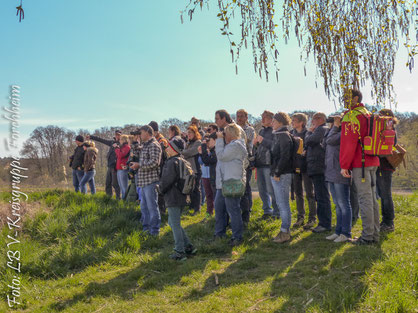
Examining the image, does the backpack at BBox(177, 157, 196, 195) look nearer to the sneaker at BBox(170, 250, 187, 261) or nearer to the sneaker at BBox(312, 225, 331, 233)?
the sneaker at BBox(170, 250, 187, 261)

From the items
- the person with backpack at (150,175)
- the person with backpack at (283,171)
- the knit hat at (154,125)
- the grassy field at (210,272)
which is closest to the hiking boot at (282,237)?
the person with backpack at (283,171)

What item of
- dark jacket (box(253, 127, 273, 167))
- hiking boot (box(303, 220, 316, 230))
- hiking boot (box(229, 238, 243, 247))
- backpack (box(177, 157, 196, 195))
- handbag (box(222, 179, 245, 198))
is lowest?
hiking boot (box(229, 238, 243, 247))

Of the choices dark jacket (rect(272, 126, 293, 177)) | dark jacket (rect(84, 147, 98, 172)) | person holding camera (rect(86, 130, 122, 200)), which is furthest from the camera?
dark jacket (rect(84, 147, 98, 172))

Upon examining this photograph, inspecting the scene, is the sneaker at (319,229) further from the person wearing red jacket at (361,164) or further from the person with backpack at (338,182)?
the person wearing red jacket at (361,164)

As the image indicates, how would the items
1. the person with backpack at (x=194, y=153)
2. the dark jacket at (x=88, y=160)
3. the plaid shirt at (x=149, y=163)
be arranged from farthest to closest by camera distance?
the dark jacket at (x=88, y=160), the person with backpack at (x=194, y=153), the plaid shirt at (x=149, y=163)

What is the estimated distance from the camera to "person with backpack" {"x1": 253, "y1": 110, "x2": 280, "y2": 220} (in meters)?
6.16

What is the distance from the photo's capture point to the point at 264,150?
20.6 feet

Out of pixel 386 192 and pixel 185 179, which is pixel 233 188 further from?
pixel 386 192

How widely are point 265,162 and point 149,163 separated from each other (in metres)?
2.26

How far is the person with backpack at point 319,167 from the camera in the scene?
5523 mm

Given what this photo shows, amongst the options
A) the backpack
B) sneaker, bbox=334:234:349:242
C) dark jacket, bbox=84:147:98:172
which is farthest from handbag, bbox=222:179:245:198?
dark jacket, bbox=84:147:98:172

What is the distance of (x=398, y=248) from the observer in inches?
177

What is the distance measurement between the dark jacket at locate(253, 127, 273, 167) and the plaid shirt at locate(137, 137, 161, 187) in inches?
78.2

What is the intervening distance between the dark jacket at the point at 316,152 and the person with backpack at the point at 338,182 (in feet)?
0.77
